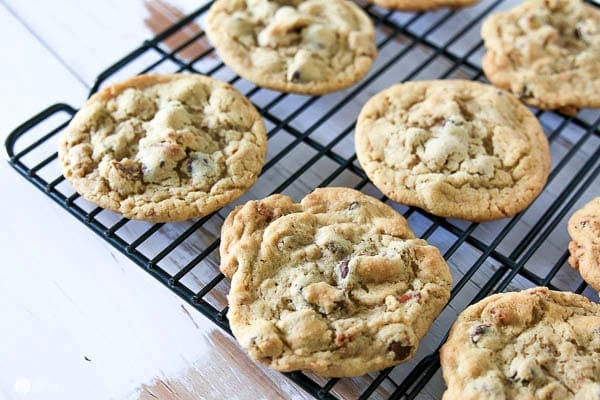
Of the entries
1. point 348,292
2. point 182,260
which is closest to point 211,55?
point 182,260

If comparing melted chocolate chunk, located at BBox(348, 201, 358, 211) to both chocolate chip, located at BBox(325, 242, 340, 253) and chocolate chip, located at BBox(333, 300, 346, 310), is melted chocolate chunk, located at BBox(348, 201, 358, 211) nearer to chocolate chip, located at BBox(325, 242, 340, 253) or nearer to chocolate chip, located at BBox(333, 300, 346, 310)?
chocolate chip, located at BBox(325, 242, 340, 253)

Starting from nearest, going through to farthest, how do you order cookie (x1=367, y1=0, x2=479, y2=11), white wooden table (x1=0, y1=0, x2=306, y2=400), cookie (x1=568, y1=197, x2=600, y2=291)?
white wooden table (x1=0, y1=0, x2=306, y2=400) → cookie (x1=568, y1=197, x2=600, y2=291) → cookie (x1=367, y1=0, x2=479, y2=11)

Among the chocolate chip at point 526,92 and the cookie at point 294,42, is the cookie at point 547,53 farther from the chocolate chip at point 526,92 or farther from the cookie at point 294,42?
the cookie at point 294,42

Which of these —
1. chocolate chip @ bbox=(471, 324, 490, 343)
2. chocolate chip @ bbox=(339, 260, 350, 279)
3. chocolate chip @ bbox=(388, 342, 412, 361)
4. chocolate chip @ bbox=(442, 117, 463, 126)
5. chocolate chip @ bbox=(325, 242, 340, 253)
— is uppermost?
chocolate chip @ bbox=(325, 242, 340, 253)

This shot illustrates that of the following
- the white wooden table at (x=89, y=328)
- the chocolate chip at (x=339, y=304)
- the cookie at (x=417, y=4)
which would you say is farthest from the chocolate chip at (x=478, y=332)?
the cookie at (x=417, y=4)

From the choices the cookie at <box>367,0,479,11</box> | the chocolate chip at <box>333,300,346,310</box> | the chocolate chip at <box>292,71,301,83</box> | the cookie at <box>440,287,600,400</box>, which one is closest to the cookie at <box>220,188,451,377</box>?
the chocolate chip at <box>333,300,346,310</box>

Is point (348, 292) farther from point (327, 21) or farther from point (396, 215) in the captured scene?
point (327, 21)

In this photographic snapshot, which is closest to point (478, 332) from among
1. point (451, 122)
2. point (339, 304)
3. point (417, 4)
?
point (339, 304)
